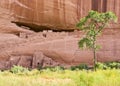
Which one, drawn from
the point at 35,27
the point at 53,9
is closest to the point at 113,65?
the point at 53,9

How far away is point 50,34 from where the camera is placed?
74.2ft

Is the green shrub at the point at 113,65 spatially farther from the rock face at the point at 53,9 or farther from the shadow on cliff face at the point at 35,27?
the shadow on cliff face at the point at 35,27

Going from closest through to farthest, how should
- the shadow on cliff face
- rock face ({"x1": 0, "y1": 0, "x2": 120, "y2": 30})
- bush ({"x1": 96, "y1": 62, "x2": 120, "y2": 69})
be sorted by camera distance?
bush ({"x1": 96, "y1": 62, "x2": 120, "y2": 69})
rock face ({"x1": 0, "y1": 0, "x2": 120, "y2": 30})
the shadow on cliff face

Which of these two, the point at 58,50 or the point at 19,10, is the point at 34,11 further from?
the point at 58,50

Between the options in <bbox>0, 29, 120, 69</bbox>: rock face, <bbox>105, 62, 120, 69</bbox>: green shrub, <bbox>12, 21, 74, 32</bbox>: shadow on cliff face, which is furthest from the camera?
<bbox>12, 21, 74, 32</bbox>: shadow on cliff face

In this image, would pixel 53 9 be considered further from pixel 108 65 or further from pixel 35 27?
pixel 108 65

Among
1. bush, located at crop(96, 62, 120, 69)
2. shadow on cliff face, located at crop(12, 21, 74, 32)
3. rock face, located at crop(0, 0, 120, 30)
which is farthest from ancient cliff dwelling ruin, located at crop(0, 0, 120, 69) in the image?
bush, located at crop(96, 62, 120, 69)

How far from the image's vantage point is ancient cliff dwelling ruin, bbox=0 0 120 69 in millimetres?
22344

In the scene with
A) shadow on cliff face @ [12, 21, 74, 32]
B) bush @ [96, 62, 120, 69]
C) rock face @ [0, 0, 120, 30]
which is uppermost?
rock face @ [0, 0, 120, 30]

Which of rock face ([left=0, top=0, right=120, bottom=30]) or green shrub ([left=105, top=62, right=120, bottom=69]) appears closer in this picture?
green shrub ([left=105, top=62, right=120, bottom=69])

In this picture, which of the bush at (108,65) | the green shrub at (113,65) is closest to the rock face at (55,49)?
the bush at (108,65)

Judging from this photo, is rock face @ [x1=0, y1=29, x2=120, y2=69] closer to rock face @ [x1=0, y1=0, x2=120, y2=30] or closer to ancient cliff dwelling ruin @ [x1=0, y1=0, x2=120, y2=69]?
ancient cliff dwelling ruin @ [x1=0, y1=0, x2=120, y2=69]

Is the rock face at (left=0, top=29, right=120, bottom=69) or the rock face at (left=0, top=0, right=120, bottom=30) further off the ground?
the rock face at (left=0, top=0, right=120, bottom=30)

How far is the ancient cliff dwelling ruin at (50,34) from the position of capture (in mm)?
22344
